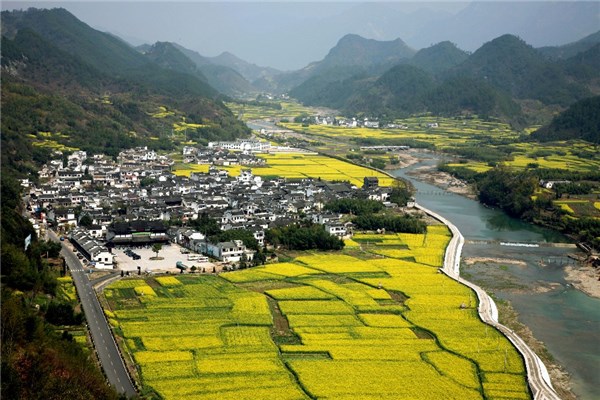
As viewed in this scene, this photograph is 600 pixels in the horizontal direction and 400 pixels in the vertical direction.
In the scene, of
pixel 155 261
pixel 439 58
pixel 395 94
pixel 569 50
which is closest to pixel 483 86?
pixel 395 94

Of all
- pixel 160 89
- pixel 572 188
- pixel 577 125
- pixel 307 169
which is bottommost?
pixel 307 169

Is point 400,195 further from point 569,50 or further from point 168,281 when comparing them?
point 569,50

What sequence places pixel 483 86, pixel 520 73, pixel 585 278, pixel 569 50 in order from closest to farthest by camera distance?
pixel 585 278, pixel 483 86, pixel 520 73, pixel 569 50

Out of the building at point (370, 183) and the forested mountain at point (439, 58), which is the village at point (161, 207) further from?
the forested mountain at point (439, 58)

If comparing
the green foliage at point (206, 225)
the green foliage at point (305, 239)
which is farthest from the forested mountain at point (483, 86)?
the green foliage at point (305, 239)

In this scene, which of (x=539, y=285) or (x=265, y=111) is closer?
(x=539, y=285)

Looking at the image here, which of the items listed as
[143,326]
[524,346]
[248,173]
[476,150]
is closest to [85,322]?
[143,326]
